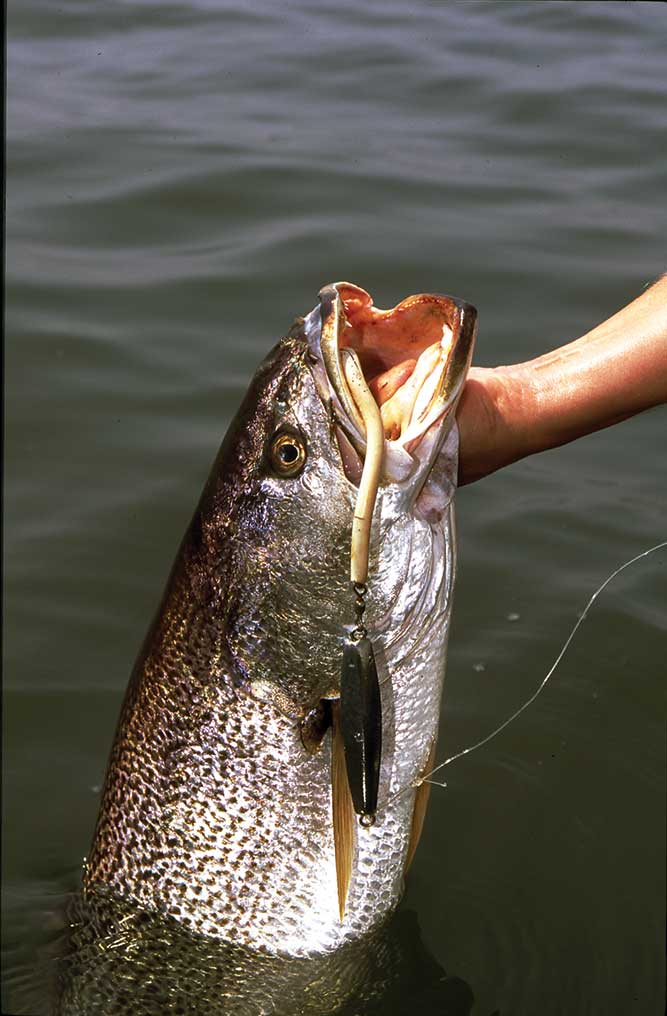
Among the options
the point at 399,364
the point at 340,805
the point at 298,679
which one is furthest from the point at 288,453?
the point at 340,805

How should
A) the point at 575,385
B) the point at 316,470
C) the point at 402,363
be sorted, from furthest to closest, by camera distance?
the point at 575,385, the point at 402,363, the point at 316,470

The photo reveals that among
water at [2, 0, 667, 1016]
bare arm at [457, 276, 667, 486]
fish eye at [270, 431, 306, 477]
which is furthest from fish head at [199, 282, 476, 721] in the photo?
water at [2, 0, 667, 1016]

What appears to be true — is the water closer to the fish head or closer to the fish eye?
the fish head

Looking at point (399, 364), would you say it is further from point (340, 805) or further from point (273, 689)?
point (340, 805)

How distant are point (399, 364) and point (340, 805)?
97 cm

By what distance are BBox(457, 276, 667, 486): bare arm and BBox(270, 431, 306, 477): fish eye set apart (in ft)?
1.75

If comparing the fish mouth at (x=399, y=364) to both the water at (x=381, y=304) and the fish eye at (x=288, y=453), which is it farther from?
the water at (x=381, y=304)

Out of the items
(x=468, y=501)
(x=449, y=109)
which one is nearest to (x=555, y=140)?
(x=449, y=109)

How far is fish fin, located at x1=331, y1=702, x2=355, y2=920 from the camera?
9.64 ft

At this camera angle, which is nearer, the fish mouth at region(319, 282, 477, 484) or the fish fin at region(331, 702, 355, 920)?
the fish mouth at region(319, 282, 477, 484)

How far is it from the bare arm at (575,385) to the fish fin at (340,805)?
2.39 ft

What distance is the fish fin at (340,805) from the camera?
2939 millimetres

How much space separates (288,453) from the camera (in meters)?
2.79

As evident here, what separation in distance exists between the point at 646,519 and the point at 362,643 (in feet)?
8.22
